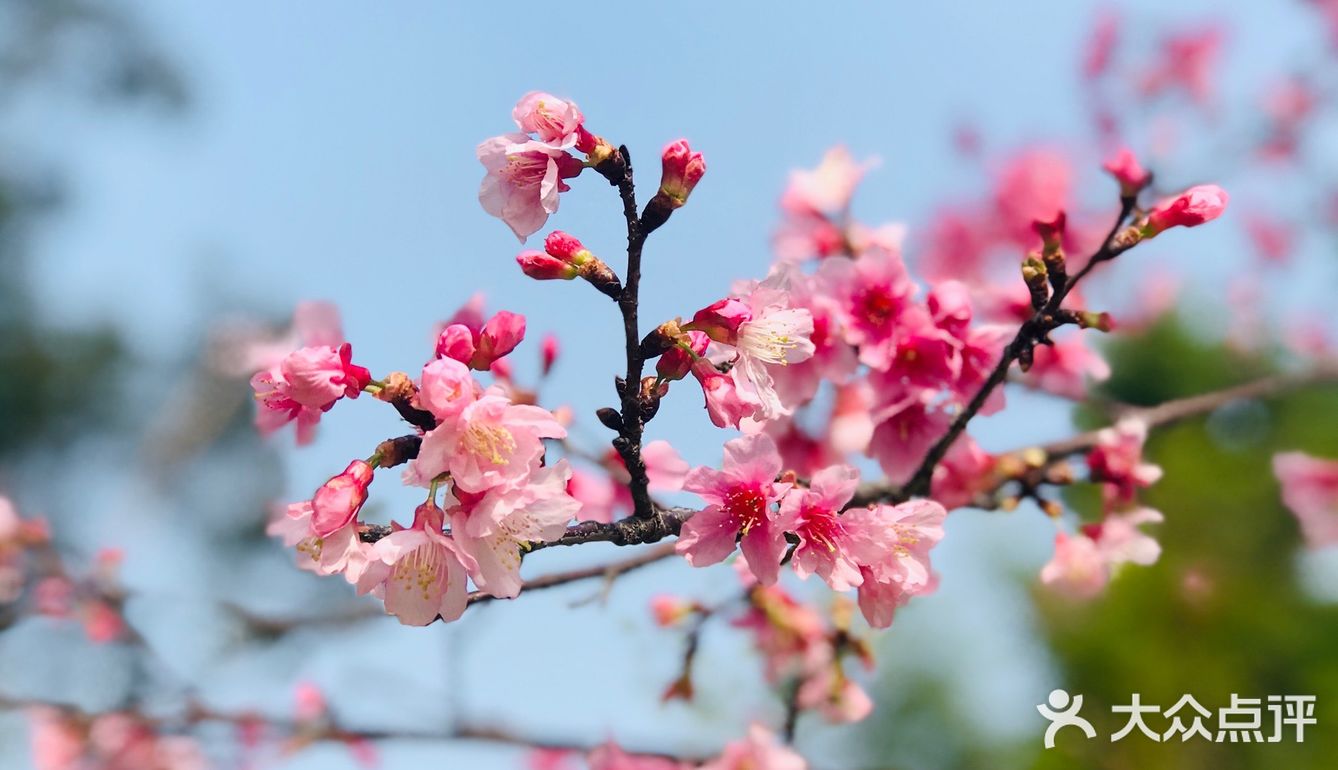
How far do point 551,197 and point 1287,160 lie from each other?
233 inches

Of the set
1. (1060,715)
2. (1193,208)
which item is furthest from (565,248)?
(1060,715)

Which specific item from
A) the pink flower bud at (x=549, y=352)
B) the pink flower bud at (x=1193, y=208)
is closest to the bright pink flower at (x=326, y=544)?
the pink flower bud at (x=549, y=352)

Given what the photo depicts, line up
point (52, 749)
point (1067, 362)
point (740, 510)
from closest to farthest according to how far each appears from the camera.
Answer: point (740, 510)
point (1067, 362)
point (52, 749)

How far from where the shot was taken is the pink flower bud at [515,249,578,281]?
0.84 metres

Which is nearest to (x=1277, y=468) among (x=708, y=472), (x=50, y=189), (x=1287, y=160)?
(x=708, y=472)

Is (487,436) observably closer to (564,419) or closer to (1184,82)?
(564,419)

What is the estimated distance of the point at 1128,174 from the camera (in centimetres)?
116

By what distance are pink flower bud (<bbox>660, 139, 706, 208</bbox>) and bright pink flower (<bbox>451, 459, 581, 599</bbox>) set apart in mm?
274

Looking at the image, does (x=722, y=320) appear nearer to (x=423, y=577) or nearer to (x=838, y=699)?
(x=423, y=577)

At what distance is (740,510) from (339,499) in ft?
1.31

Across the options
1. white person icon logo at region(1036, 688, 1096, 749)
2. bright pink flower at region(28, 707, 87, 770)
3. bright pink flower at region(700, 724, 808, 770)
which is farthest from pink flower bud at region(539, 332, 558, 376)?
bright pink flower at region(28, 707, 87, 770)

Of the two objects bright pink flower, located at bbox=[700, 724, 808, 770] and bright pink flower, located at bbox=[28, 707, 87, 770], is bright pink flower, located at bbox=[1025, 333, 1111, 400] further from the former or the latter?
bright pink flower, located at bbox=[28, 707, 87, 770]

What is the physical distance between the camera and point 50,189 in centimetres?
1160

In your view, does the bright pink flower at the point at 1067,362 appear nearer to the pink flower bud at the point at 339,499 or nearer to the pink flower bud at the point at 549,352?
the pink flower bud at the point at 549,352
